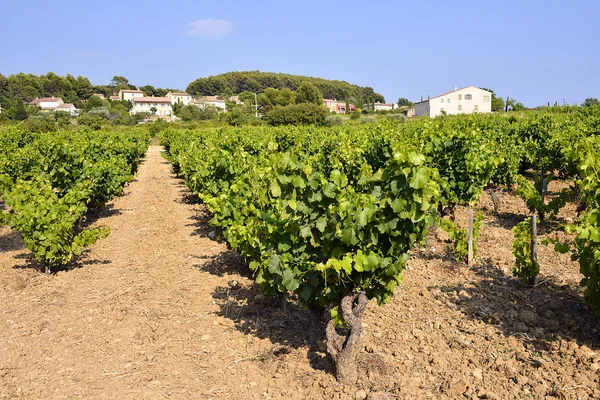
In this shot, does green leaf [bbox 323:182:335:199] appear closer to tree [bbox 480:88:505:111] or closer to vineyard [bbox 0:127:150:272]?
vineyard [bbox 0:127:150:272]

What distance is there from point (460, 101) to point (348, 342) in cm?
6693

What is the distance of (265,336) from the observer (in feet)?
15.5

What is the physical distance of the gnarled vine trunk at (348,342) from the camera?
3721 mm

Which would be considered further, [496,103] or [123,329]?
[496,103]

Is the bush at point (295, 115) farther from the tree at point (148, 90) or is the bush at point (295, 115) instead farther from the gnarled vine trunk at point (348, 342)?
the tree at point (148, 90)

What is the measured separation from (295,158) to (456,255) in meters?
Result: 4.14

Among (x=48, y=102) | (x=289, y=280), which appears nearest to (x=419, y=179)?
(x=289, y=280)

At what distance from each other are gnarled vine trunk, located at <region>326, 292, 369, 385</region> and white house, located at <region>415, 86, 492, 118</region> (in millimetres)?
64271

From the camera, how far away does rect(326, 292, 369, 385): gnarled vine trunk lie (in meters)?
3.72

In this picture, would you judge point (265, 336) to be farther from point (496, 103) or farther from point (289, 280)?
point (496, 103)

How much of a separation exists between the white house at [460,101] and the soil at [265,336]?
6147 cm

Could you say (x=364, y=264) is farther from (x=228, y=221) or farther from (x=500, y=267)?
(x=500, y=267)

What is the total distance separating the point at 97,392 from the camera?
12.7ft

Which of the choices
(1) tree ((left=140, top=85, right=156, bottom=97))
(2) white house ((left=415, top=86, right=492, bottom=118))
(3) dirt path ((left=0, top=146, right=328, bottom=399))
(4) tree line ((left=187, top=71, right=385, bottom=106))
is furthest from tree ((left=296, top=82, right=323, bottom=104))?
(3) dirt path ((left=0, top=146, right=328, bottom=399))
